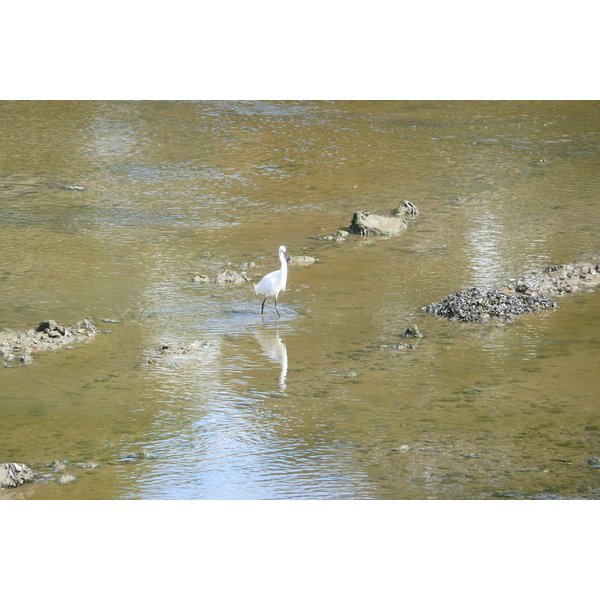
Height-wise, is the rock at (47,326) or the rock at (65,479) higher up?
the rock at (47,326)

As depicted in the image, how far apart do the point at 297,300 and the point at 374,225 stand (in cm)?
249

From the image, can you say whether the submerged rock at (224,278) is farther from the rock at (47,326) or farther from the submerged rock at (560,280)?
the submerged rock at (560,280)

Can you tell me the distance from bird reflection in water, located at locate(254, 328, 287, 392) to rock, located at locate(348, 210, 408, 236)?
3332 millimetres

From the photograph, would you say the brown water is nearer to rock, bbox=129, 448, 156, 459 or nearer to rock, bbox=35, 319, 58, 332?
rock, bbox=129, 448, 156, 459

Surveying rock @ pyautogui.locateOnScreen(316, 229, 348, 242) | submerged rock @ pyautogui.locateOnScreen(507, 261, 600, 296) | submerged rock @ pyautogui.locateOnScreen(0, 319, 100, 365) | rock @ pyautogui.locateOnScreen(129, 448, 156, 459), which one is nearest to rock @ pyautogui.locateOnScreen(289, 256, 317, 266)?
rock @ pyautogui.locateOnScreen(316, 229, 348, 242)

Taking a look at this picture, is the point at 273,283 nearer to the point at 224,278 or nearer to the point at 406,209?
the point at 224,278

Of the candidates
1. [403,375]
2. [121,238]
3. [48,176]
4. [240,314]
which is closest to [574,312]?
[403,375]

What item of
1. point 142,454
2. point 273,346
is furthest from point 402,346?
point 142,454

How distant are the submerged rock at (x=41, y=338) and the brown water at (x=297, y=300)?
0.16 metres

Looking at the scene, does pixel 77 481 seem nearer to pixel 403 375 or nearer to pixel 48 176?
pixel 403 375

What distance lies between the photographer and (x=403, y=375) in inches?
284

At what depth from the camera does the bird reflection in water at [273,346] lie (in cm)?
747

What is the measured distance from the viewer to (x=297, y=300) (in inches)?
362

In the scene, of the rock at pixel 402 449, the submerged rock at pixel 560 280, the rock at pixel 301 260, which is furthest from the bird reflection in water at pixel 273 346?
the submerged rock at pixel 560 280
